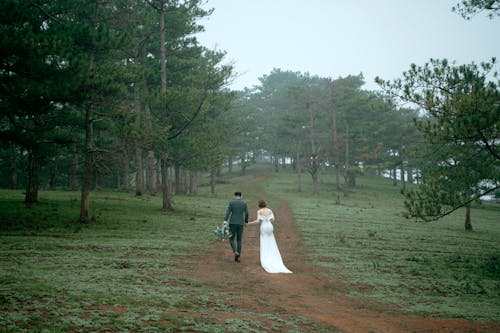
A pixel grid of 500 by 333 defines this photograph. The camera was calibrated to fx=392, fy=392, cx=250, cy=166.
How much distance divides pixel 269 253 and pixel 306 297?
3.47 meters

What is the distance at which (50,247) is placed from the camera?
1342 cm

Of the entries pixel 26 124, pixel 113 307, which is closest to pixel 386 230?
pixel 113 307

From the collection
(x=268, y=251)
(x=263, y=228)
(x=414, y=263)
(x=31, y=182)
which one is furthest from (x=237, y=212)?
(x=31, y=182)

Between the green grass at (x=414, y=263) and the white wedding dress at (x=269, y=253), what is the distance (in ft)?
5.64

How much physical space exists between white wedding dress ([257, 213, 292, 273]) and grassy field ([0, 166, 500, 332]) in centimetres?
186

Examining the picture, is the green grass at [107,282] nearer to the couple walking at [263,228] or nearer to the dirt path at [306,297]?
the dirt path at [306,297]

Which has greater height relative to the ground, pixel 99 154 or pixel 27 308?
pixel 99 154

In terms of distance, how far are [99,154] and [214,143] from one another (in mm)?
9900

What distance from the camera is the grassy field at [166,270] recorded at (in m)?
Answer: 7.01

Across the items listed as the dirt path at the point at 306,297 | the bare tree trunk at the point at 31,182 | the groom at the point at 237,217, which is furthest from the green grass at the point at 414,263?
the bare tree trunk at the point at 31,182

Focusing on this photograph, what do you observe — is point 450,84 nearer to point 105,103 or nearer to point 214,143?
point 105,103

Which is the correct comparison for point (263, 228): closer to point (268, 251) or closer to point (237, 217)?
point (268, 251)

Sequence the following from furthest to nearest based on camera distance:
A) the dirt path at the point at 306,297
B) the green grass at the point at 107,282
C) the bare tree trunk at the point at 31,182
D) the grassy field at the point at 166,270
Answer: the bare tree trunk at the point at 31,182 < the dirt path at the point at 306,297 < the grassy field at the point at 166,270 < the green grass at the point at 107,282

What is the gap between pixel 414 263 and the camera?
14.7 metres
